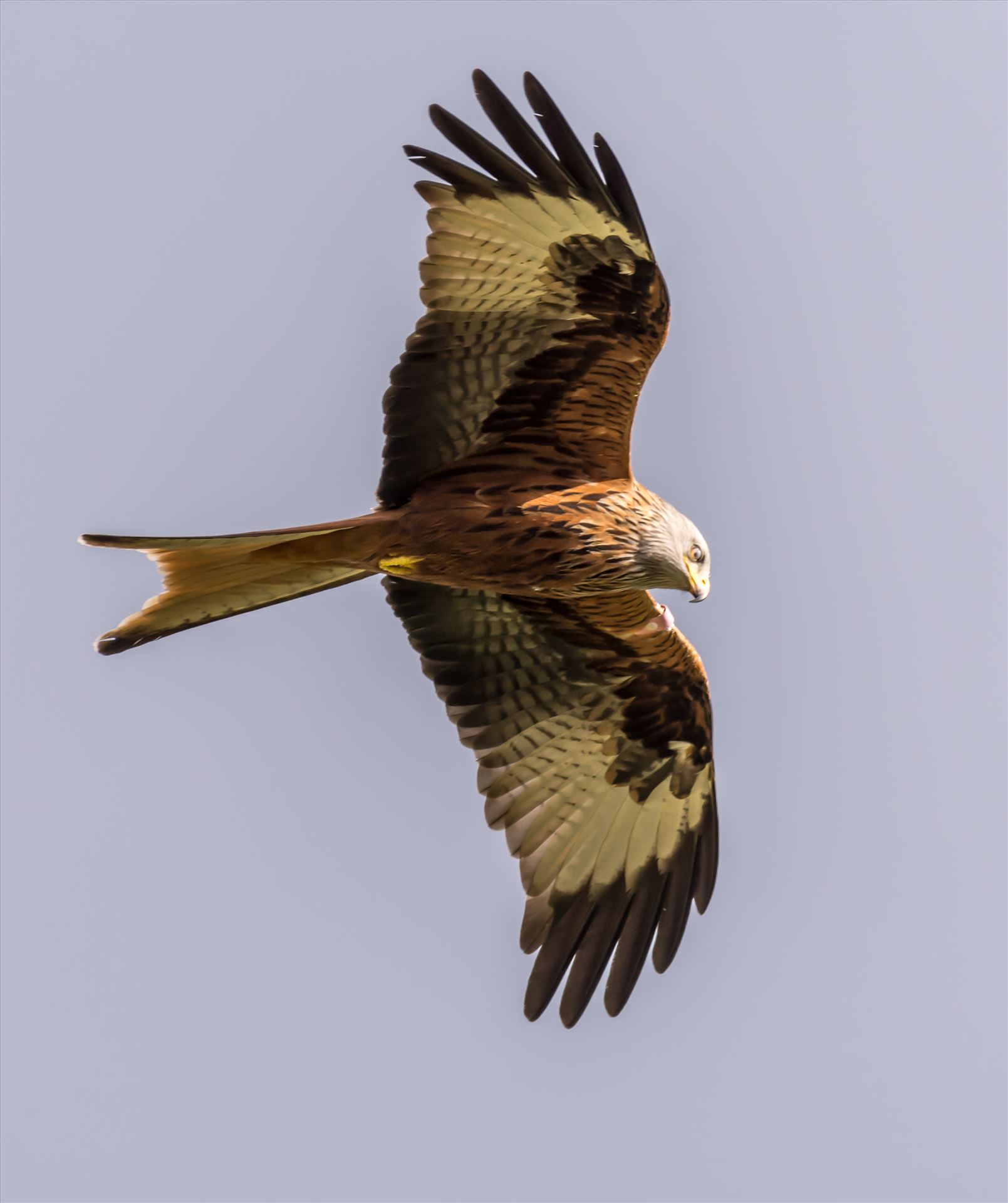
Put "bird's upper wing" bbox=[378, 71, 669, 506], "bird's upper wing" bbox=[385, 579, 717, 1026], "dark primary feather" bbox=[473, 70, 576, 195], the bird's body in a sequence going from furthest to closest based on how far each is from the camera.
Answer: "bird's upper wing" bbox=[385, 579, 717, 1026], the bird's body, "bird's upper wing" bbox=[378, 71, 669, 506], "dark primary feather" bbox=[473, 70, 576, 195]

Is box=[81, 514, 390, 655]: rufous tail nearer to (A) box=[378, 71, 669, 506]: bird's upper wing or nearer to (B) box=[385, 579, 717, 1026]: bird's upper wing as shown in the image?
(A) box=[378, 71, 669, 506]: bird's upper wing

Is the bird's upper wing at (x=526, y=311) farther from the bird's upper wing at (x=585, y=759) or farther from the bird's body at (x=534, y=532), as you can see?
the bird's upper wing at (x=585, y=759)

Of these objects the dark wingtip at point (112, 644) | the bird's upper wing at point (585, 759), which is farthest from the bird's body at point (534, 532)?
the dark wingtip at point (112, 644)

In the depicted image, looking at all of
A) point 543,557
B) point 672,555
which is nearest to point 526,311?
point 543,557

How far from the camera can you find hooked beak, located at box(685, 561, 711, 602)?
834 cm

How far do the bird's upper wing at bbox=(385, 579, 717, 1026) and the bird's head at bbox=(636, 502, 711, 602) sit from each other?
1.86 feet

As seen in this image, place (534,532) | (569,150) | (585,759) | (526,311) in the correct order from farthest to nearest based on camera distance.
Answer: (585,759) → (534,532) → (526,311) → (569,150)

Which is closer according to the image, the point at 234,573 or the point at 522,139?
the point at 522,139

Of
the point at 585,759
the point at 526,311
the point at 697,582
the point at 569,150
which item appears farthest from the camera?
the point at 585,759

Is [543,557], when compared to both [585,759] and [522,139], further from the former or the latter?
[522,139]

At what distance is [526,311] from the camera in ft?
26.5

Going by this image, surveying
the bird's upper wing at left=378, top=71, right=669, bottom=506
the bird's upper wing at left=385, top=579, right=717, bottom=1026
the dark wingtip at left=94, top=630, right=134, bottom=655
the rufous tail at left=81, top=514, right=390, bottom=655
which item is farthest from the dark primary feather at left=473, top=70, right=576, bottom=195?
the dark wingtip at left=94, top=630, right=134, bottom=655

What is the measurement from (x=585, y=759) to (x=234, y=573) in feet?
7.38

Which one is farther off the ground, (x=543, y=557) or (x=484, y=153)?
(x=484, y=153)
